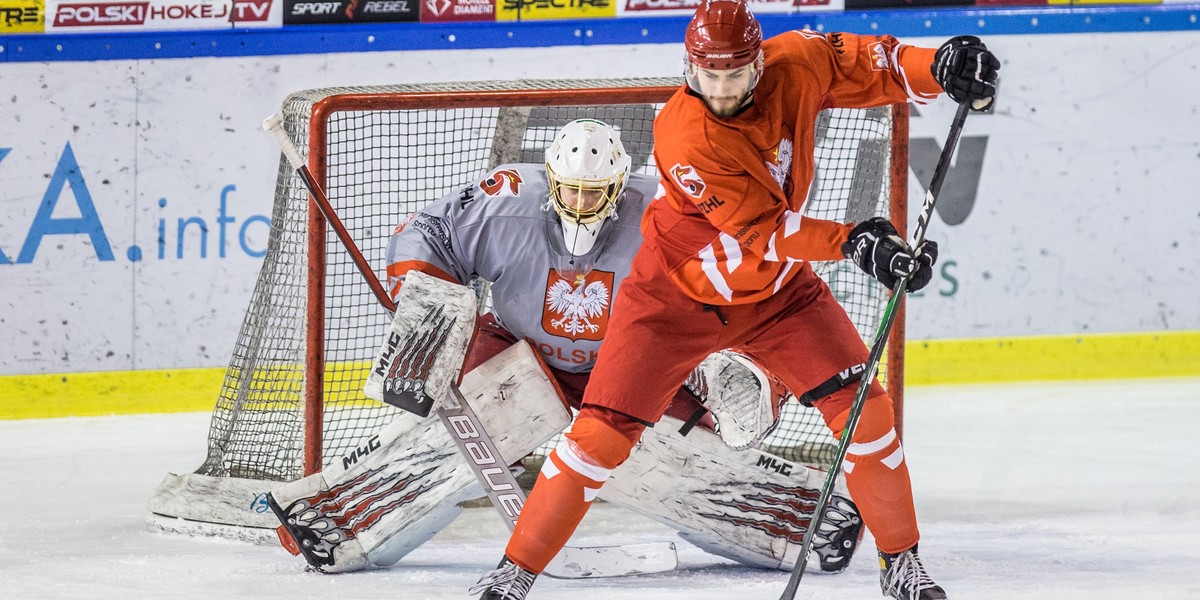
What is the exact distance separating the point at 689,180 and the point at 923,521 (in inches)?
60.5

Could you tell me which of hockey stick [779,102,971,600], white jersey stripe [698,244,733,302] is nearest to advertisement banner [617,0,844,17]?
hockey stick [779,102,971,600]

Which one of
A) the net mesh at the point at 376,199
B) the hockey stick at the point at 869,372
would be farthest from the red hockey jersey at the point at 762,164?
the net mesh at the point at 376,199

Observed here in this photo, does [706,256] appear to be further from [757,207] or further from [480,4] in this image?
[480,4]

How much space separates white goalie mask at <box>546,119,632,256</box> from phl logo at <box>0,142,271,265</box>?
2.05 metres

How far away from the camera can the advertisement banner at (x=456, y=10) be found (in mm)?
5262

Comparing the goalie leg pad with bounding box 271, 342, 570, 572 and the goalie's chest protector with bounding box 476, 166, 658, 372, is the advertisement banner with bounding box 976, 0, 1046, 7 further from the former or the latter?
the goalie leg pad with bounding box 271, 342, 570, 572

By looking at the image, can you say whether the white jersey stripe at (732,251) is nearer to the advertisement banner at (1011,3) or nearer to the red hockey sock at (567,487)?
the red hockey sock at (567,487)

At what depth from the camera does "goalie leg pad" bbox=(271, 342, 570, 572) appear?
331cm

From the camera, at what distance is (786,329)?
9.69 ft

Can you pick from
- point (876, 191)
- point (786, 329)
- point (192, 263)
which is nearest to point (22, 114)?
point (192, 263)

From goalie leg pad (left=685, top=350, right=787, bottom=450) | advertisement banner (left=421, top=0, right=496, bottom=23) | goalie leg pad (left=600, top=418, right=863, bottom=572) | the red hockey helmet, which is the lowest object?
goalie leg pad (left=600, top=418, right=863, bottom=572)

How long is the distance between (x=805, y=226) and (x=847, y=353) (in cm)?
33

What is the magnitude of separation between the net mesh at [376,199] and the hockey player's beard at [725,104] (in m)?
1.03

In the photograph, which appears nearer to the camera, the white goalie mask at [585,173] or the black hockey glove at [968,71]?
the black hockey glove at [968,71]
